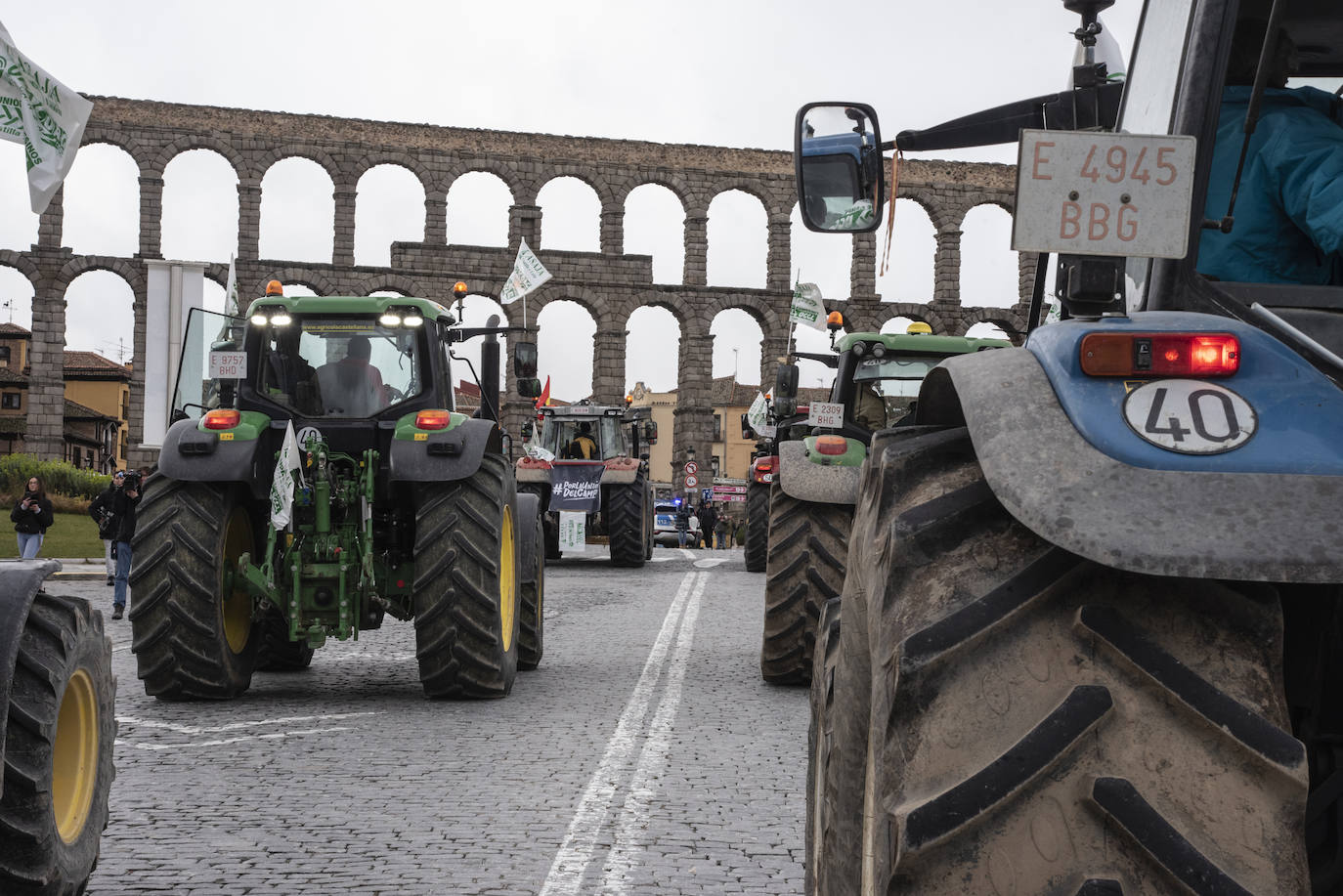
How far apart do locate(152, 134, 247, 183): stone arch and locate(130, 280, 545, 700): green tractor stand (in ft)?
145

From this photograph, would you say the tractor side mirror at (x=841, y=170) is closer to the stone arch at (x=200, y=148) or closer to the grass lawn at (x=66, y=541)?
the grass lawn at (x=66, y=541)

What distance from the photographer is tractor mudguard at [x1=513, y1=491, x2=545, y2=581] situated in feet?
29.8

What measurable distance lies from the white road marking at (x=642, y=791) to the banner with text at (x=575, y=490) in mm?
11232

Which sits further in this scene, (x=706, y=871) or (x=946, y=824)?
(x=706, y=871)

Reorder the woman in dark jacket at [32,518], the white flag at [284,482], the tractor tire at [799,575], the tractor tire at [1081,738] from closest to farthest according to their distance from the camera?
1. the tractor tire at [1081,738]
2. the white flag at [284,482]
3. the tractor tire at [799,575]
4. the woman in dark jacket at [32,518]

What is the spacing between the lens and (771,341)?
53.9 m

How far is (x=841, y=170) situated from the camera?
3049 millimetres

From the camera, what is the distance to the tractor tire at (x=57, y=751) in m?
3.18

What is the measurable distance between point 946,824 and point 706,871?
272 centimetres

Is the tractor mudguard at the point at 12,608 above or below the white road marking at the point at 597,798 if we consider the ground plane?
above

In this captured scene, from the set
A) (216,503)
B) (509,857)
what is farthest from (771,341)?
(509,857)

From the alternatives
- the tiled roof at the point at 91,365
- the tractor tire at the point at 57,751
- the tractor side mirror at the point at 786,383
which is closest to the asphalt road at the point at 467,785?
the tractor tire at the point at 57,751

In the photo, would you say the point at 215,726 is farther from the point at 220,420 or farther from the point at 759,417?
the point at 759,417

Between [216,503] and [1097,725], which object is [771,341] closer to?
[216,503]
